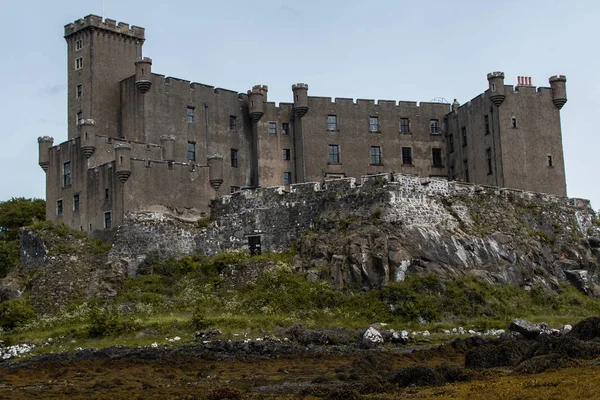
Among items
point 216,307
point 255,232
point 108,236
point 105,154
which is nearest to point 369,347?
point 216,307

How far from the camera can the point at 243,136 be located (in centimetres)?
6494

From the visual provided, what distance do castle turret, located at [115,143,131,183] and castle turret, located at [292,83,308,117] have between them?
14.3m

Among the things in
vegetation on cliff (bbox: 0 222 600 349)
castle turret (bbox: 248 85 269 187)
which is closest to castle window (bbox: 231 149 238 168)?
castle turret (bbox: 248 85 269 187)

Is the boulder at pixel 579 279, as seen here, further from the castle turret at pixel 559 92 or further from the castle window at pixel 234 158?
the castle window at pixel 234 158

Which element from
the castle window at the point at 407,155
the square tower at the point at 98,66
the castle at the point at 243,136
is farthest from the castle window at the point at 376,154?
the square tower at the point at 98,66

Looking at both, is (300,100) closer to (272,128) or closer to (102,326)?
(272,128)

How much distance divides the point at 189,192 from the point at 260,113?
9.88 meters

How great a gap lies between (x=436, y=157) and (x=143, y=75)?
2136 centimetres

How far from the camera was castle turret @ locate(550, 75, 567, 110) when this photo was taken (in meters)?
63.9

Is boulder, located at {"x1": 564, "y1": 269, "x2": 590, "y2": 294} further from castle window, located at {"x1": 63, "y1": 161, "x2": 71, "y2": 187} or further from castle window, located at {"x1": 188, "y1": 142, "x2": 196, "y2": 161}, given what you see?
castle window, located at {"x1": 63, "y1": 161, "x2": 71, "y2": 187}

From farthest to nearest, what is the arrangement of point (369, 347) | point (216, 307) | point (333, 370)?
point (216, 307)
point (369, 347)
point (333, 370)

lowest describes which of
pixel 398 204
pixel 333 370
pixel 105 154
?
pixel 333 370

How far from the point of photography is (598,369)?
3206 centimetres

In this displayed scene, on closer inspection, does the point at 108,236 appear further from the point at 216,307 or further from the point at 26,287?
the point at 216,307
